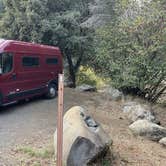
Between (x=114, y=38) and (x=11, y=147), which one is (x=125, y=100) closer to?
(x=114, y=38)

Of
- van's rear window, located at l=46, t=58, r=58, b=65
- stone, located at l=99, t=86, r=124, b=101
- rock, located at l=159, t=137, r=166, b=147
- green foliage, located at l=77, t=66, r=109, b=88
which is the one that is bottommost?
green foliage, located at l=77, t=66, r=109, b=88

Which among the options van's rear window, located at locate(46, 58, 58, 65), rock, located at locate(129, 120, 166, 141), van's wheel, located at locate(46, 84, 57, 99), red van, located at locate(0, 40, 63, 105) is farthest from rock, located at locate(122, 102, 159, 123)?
van's rear window, located at locate(46, 58, 58, 65)

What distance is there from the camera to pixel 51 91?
15156 millimetres

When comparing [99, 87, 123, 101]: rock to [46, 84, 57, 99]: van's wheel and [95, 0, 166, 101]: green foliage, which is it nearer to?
[95, 0, 166, 101]: green foliage

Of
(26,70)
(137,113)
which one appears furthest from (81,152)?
(26,70)

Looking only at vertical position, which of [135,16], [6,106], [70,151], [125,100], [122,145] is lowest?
[125,100]

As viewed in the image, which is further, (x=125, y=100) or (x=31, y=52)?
(x=125, y=100)

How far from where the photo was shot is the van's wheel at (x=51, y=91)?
49.1ft

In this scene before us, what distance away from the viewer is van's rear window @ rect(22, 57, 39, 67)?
1287 cm

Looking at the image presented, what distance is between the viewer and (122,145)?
852 cm

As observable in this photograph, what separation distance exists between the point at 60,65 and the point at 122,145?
7915 mm

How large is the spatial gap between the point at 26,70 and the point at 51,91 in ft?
7.85

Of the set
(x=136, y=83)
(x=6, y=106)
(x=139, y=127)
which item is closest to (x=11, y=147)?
(x=139, y=127)

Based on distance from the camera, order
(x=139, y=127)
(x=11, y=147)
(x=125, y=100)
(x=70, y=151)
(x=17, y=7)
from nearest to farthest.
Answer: (x=70, y=151) < (x=11, y=147) < (x=139, y=127) < (x=125, y=100) < (x=17, y=7)
